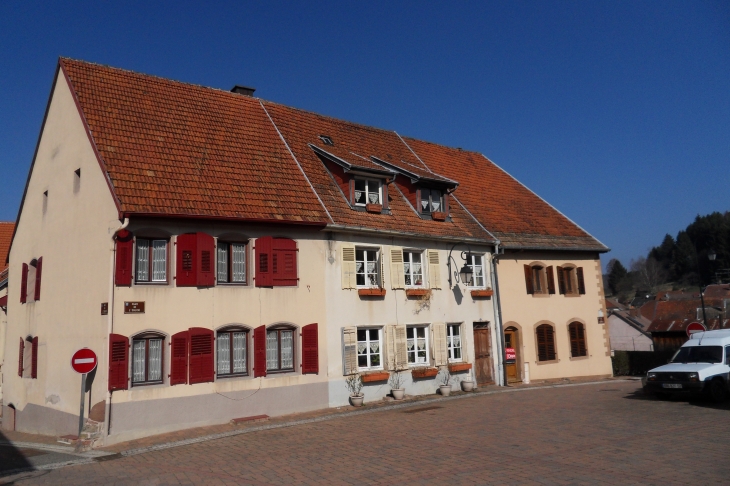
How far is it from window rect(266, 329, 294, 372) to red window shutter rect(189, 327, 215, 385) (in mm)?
1650

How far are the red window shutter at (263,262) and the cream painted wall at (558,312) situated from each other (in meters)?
9.57

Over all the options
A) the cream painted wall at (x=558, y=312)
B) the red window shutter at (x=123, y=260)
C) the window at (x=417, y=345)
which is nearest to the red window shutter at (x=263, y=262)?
the red window shutter at (x=123, y=260)

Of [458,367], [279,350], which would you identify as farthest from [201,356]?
[458,367]

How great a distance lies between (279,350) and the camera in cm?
1584

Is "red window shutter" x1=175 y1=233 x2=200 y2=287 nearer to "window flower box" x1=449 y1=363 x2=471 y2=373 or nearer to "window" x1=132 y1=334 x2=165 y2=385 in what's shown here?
"window" x1=132 y1=334 x2=165 y2=385

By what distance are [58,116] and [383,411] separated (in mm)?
13354

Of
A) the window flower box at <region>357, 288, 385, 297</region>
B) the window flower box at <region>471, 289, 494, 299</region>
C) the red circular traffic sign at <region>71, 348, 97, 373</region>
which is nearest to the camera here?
the red circular traffic sign at <region>71, 348, 97, 373</region>

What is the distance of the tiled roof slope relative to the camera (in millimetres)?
23016

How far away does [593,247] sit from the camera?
24.6 meters

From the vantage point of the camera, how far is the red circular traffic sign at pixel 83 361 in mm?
12727

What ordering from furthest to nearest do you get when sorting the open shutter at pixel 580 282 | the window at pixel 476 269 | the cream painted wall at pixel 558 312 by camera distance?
the open shutter at pixel 580 282
the cream painted wall at pixel 558 312
the window at pixel 476 269

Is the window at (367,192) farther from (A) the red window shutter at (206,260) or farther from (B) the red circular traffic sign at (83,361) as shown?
(B) the red circular traffic sign at (83,361)

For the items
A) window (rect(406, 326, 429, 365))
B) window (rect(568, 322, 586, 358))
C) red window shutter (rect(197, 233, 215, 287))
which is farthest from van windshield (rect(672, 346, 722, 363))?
red window shutter (rect(197, 233, 215, 287))

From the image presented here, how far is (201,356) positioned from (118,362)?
193 centimetres
